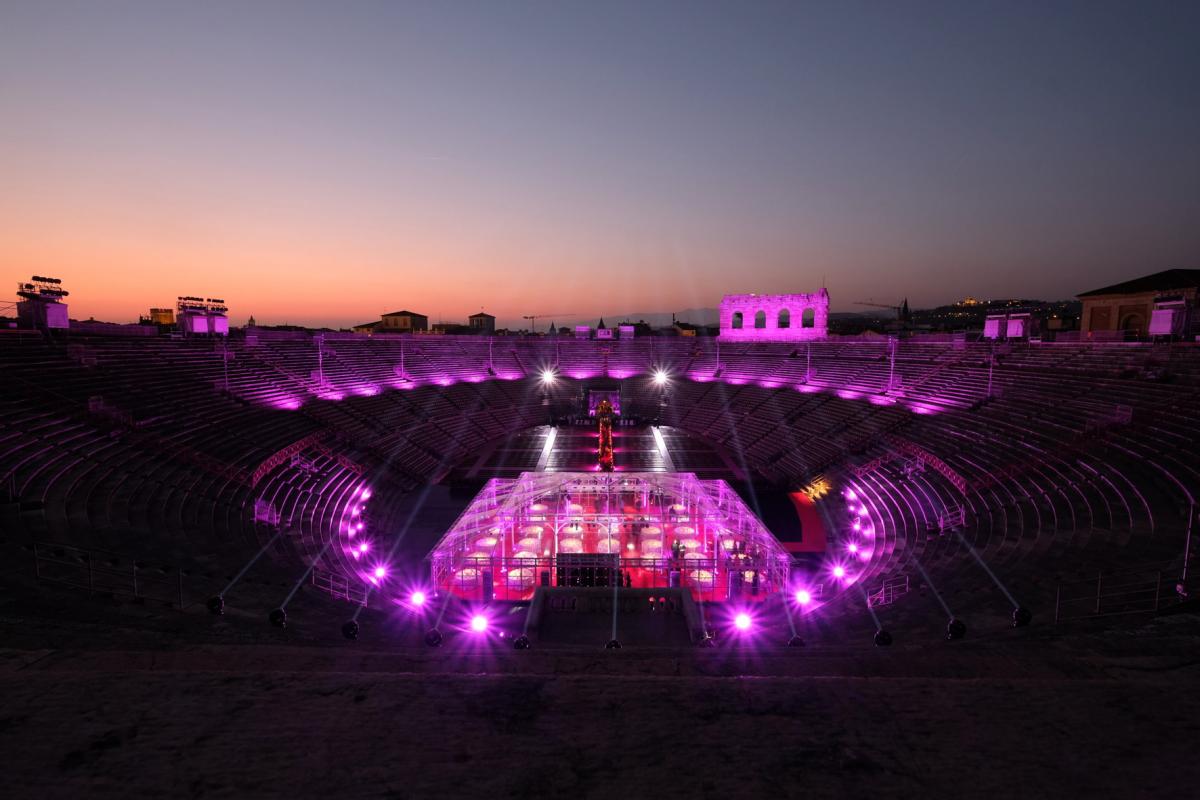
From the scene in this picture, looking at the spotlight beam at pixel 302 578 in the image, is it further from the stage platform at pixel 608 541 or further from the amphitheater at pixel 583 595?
the stage platform at pixel 608 541

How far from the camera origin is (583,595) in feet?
55.3

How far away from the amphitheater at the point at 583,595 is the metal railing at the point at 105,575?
0.30ft

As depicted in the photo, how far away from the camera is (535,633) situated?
1474 centimetres

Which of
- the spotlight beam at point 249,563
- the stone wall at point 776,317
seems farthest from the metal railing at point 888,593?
the stone wall at point 776,317

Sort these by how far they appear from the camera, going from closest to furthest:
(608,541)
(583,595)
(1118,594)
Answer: (1118,594) < (583,595) < (608,541)

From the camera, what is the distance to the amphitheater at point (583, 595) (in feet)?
11.5

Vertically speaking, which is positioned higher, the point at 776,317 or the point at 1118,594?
the point at 776,317

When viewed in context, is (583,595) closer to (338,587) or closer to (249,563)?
(338,587)

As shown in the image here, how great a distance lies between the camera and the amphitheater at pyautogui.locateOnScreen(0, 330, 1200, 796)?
3520 millimetres

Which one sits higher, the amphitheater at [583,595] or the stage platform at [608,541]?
the amphitheater at [583,595]

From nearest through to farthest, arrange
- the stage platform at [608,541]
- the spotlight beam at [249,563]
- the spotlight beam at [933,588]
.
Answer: the spotlight beam at [933,588], the spotlight beam at [249,563], the stage platform at [608,541]

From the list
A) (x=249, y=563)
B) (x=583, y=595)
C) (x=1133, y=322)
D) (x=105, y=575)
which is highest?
(x=1133, y=322)

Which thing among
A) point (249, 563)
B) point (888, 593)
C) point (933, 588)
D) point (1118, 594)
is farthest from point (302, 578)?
point (1118, 594)

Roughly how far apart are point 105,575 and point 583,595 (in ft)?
37.6
